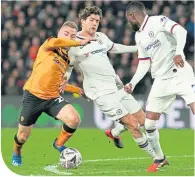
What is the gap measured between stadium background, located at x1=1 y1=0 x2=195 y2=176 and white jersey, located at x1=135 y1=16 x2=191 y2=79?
1842mm

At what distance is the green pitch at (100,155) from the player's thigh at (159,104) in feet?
2.92

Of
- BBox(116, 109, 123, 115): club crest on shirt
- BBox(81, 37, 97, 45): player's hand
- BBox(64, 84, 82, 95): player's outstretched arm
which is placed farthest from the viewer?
BBox(64, 84, 82, 95): player's outstretched arm

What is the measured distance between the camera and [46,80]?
456 inches

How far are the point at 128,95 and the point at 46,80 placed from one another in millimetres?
1645

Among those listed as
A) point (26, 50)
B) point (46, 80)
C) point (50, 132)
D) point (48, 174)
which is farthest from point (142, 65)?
point (26, 50)

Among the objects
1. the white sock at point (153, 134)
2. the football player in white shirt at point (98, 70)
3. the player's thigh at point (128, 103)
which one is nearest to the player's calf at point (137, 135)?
the football player in white shirt at point (98, 70)

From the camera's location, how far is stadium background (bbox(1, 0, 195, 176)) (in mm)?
13945

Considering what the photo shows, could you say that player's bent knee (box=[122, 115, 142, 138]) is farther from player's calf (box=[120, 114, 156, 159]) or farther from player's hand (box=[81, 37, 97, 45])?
player's hand (box=[81, 37, 97, 45])

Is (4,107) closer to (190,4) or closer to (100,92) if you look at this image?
(190,4)

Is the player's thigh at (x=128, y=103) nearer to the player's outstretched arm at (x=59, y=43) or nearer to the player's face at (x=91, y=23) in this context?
the player's face at (x=91, y=23)

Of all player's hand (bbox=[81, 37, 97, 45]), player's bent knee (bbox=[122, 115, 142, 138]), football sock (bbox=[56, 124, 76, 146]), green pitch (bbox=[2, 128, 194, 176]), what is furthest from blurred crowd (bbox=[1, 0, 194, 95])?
player's hand (bbox=[81, 37, 97, 45])

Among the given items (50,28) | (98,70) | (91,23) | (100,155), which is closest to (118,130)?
(100,155)

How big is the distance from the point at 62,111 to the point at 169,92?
161 cm

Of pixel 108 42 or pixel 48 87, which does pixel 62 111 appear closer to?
pixel 48 87
